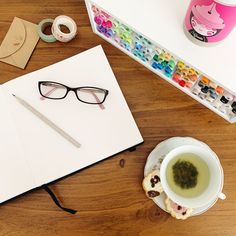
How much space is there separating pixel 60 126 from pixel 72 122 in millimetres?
26

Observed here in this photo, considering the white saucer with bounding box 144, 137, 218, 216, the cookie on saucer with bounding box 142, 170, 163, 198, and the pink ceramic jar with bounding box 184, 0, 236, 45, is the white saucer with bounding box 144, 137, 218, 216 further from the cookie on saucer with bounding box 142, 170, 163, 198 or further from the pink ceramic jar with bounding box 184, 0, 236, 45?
the pink ceramic jar with bounding box 184, 0, 236, 45

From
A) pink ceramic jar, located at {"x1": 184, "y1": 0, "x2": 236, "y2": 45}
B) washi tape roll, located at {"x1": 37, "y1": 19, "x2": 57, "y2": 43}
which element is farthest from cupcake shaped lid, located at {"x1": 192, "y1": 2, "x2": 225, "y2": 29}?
washi tape roll, located at {"x1": 37, "y1": 19, "x2": 57, "y2": 43}

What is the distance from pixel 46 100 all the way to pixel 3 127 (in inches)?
4.1

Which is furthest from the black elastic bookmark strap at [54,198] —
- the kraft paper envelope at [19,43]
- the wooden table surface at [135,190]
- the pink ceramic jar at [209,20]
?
the pink ceramic jar at [209,20]

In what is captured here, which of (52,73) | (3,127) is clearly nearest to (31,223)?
(3,127)

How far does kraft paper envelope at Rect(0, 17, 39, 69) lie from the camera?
73 centimetres

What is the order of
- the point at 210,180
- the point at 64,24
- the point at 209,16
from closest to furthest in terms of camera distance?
the point at 209,16, the point at 210,180, the point at 64,24

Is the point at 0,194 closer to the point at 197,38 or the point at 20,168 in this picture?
the point at 20,168

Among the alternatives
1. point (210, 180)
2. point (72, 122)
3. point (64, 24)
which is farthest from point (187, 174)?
point (64, 24)

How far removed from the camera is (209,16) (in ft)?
1.69

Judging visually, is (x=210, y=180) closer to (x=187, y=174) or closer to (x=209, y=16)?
(x=187, y=174)

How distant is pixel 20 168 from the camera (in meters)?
0.68

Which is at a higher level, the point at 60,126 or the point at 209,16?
the point at 209,16

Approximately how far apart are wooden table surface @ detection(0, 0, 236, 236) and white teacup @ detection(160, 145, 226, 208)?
0.08 meters
